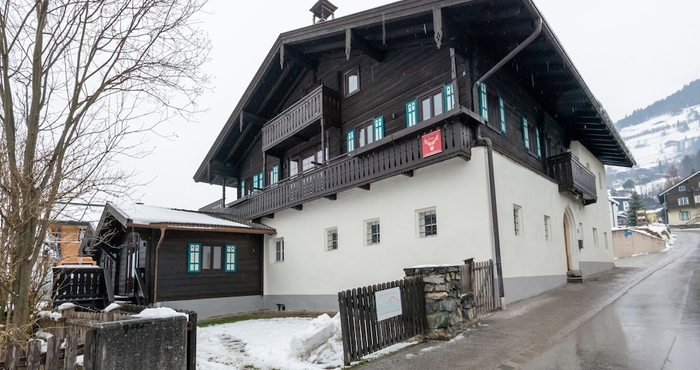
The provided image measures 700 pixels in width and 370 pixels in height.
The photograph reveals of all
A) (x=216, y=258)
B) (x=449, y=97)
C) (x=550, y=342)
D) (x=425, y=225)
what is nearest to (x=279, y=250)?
(x=216, y=258)

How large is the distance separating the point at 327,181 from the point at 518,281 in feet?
22.2

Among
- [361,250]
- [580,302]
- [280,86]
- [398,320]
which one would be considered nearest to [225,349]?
[398,320]

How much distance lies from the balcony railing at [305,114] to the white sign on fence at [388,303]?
961 centimetres

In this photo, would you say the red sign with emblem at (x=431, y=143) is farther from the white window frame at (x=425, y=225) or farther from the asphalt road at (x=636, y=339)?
the asphalt road at (x=636, y=339)

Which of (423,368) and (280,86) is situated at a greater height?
(280,86)

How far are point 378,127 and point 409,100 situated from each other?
4.98 feet

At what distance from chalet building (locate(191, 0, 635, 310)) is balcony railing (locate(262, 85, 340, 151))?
7cm

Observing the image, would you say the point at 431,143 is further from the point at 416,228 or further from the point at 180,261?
the point at 180,261

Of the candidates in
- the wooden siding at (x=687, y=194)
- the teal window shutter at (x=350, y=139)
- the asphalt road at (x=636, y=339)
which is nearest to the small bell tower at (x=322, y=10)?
the teal window shutter at (x=350, y=139)

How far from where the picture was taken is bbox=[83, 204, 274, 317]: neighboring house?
49.2 feet

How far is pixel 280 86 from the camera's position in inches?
797

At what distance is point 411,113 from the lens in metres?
14.0

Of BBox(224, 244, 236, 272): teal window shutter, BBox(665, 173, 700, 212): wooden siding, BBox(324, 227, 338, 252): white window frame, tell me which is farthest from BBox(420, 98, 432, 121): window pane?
BBox(665, 173, 700, 212): wooden siding

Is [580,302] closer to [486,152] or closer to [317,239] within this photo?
[486,152]
